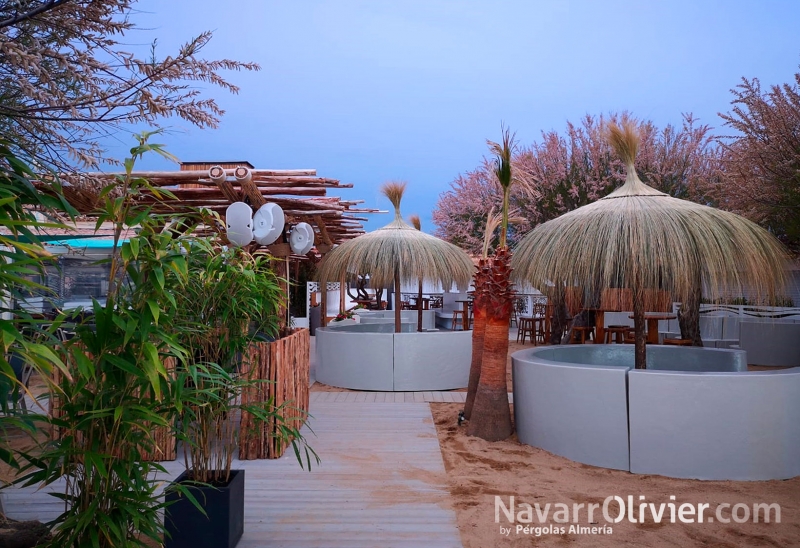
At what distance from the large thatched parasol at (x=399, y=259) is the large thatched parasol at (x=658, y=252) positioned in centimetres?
353

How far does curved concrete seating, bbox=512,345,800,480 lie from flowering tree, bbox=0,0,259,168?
3650mm

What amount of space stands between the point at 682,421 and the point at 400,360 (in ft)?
14.5

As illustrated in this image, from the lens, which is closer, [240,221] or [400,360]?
[240,221]

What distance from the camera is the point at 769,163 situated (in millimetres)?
8789

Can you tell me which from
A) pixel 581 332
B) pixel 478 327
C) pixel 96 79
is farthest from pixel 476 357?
pixel 581 332

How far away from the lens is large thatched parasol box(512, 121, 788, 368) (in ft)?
16.1

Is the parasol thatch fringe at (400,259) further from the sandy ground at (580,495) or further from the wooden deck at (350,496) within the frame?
the sandy ground at (580,495)

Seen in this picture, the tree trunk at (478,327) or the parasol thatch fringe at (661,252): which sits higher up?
the parasol thatch fringe at (661,252)

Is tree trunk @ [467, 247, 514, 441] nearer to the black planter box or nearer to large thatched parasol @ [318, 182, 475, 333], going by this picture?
the black planter box

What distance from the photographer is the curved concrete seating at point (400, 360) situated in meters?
8.49

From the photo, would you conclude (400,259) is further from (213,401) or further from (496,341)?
(213,401)

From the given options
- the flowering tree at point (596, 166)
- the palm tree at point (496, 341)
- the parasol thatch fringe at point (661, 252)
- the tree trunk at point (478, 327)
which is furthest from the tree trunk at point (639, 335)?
the flowering tree at point (596, 166)

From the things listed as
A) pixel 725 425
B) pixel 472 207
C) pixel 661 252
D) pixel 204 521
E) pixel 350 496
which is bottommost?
pixel 350 496

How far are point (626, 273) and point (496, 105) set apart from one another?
20065 centimetres
